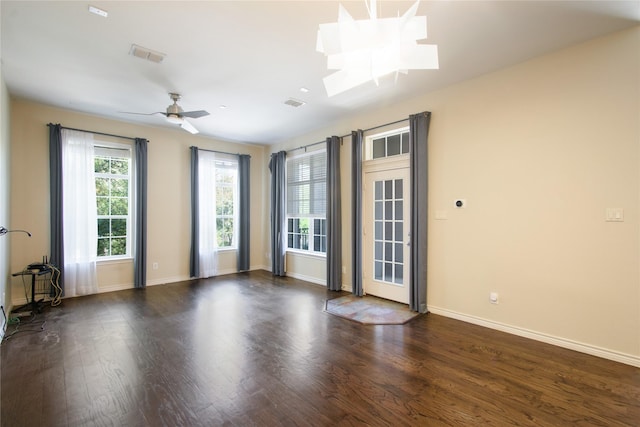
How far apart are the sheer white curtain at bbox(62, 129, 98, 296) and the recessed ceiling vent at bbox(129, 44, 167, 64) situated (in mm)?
2779

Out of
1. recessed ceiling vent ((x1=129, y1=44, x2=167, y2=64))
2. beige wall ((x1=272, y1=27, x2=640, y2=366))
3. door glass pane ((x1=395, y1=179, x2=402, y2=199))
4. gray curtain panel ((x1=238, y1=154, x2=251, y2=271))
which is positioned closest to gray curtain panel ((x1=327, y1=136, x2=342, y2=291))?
door glass pane ((x1=395, y1=179, x2=402, y2=199))

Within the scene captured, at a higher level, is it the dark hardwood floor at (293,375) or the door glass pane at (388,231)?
the door glass pane at (388,231)

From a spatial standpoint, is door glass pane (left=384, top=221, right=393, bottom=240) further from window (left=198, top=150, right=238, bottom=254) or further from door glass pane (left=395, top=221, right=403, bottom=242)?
window (left=198, top=150, right=238, bottom=254)

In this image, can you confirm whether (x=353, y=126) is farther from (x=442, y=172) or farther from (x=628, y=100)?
(x=628, y=100)

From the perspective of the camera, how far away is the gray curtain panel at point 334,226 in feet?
17.4

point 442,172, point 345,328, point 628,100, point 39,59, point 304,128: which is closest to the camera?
point 628,100

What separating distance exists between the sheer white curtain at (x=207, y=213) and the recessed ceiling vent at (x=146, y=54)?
314 cm

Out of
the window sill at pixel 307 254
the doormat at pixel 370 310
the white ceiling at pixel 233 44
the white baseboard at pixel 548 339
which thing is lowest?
the doormat at pixel 370 310

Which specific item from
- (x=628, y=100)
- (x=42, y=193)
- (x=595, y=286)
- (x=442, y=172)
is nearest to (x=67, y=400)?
(x=42, y=193)

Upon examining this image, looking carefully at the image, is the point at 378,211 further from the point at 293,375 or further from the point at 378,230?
the point at 293,375

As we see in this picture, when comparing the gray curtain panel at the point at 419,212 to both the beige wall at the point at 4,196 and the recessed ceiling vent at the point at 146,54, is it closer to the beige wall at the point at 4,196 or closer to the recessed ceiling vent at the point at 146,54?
the recessed ceiling vent at the point at 146,54

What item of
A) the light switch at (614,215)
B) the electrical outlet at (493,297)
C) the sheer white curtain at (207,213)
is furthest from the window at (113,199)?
the light switch at (614,215)

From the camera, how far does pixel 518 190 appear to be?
10.9 feet

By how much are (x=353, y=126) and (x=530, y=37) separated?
8.98 ft
